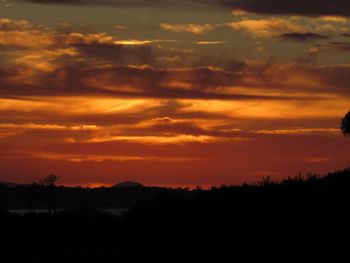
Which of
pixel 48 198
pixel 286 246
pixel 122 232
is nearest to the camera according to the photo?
pixel 286 246

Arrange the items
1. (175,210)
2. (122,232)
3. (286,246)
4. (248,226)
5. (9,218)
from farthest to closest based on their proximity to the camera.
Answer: (9,218) < (122,232) < (175,210) < (248,226) < (286,246)

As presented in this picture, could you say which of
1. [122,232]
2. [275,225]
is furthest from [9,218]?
[275,225]

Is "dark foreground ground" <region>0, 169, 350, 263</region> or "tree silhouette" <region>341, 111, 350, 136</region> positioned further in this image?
"tree silhouette" <region>341, 111, 350, 136</region>

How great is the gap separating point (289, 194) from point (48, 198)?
64514 millimetres

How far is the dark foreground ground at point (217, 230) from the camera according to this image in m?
24.9

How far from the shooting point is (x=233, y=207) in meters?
31.0

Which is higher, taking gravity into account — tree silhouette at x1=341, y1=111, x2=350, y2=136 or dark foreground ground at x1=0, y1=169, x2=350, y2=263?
tree silhouette at x1=341, y1=111, x2=350, y2=136

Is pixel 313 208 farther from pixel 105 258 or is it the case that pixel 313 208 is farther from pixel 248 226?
pixel 105 258

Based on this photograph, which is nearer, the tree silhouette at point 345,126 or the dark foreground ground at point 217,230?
the dark foreground ground at point 217,230

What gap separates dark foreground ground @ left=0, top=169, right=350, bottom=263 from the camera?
24.9 m

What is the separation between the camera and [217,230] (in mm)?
29609

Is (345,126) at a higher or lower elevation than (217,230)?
higher

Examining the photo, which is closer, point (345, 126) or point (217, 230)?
point (217, 230)

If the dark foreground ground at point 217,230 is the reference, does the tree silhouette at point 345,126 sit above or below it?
above
